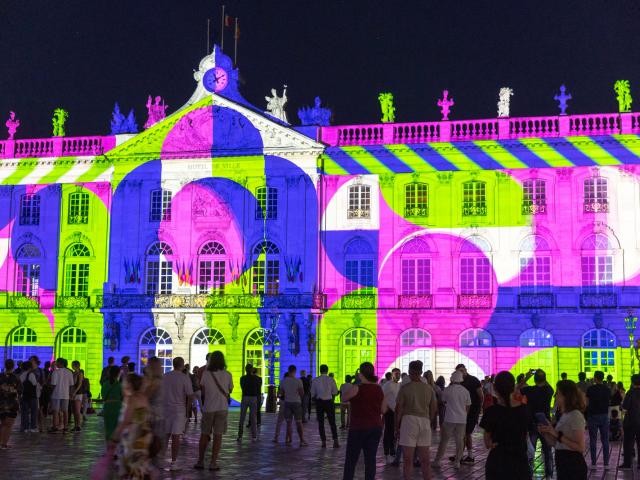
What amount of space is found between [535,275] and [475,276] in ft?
7.78

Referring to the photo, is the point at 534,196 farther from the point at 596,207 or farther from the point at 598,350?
the point at 598,350

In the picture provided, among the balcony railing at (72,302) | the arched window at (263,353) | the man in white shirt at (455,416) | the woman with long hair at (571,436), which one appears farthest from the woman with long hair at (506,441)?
the balcony railing at (72,302)

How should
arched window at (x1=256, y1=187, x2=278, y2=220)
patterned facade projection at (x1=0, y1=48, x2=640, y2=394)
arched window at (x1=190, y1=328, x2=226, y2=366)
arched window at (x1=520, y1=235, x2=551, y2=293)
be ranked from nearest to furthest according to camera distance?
patterned facade projection at (x1=0, y1=48, x2=640, y2=394), arched window at (x1=520, y1=235, x2=551, y2=293), arched window at (x1=190, y1=328, x2=226, y2=366), arched window at (x1=256, y1=187, x2=278, y2=220)

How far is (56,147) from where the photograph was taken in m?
46.2

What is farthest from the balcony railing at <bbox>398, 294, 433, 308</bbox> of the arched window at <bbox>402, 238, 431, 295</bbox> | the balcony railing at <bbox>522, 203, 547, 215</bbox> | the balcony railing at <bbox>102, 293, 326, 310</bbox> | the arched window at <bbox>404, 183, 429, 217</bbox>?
the balcony railing at <bbox>522, 203, 547, 215</bbox>

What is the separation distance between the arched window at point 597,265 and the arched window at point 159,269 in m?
17.2

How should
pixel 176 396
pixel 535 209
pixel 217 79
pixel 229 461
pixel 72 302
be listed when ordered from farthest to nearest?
pixel 72 302
pixel 217 79
pixel 535 209
pixel 229 461
pixel 176 396

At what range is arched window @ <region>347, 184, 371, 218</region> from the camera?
43.0m

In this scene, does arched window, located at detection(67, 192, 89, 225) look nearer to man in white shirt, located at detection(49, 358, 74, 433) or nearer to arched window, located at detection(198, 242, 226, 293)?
arched window, located at detection(198, 242, 226, 293)

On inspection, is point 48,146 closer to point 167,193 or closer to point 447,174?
point 167,193

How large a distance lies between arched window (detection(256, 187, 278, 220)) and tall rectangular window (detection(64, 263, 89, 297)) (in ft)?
26.7

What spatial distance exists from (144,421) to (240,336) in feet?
110

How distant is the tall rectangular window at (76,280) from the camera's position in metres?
45.0

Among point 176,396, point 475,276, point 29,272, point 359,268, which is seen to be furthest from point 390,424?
point 29,272
